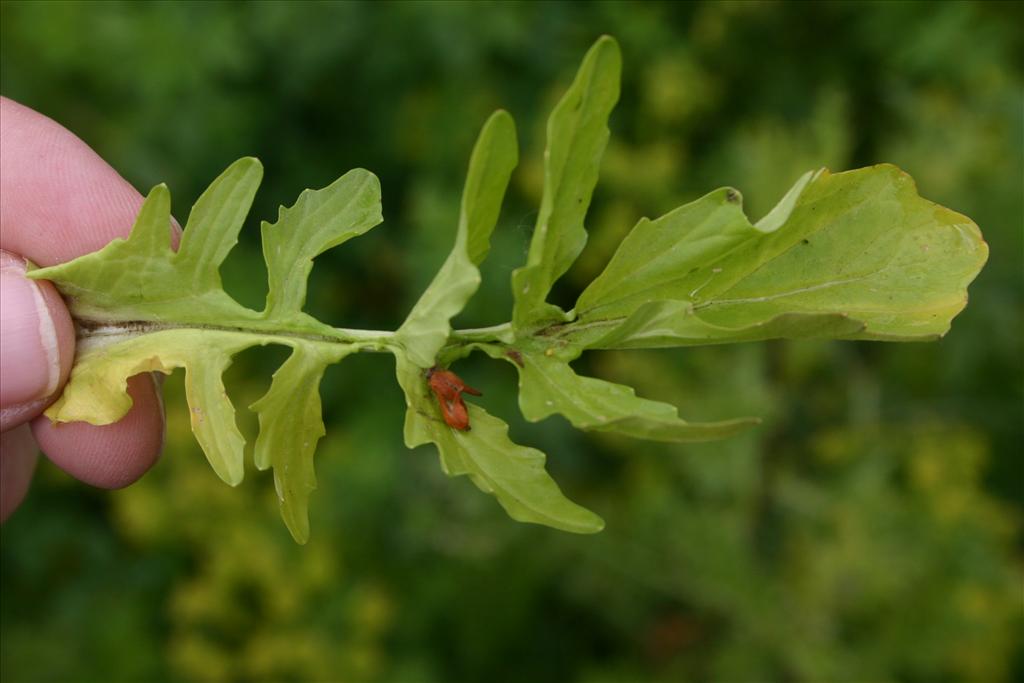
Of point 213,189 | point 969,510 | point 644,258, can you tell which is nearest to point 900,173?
point 644,258

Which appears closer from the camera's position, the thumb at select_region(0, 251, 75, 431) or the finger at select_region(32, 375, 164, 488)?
the thumb at select_region(0, 251, 75, 431)

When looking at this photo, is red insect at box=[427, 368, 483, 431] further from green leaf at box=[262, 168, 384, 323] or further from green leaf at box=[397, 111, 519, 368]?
green leaf at box=[262, 168, 384, 323]

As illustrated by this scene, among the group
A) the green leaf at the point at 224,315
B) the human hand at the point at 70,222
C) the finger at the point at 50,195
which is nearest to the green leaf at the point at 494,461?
the green leaf at the point at 224,315

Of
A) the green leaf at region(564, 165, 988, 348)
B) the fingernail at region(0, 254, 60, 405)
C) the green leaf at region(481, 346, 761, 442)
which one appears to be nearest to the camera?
the green leaf at region(481, 346, 761, 442)

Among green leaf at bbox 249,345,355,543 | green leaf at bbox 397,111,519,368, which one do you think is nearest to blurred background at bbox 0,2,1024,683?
green leaf at bbox 249,345,355,543

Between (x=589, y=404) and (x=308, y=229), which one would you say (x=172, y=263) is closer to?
(x=308, y=229)

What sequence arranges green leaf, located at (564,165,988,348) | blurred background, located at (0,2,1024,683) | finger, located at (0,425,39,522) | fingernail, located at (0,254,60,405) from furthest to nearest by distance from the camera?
1. blurred background, located at (0,2,1024,683)
2. finger, located at (0,425,39,522)
3. fingernail, located at (0,254,60,405)
4. green leaf, located at (564,165,988,348)

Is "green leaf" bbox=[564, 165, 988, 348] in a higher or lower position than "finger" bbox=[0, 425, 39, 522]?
higher
